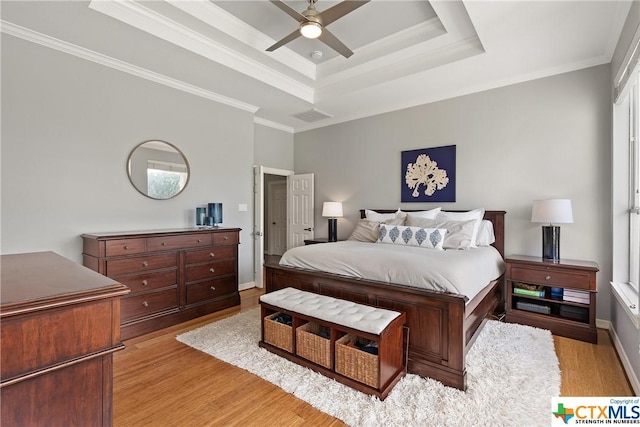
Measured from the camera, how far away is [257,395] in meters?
2.08

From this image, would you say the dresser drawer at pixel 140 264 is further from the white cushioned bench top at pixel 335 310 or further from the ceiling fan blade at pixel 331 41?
the ceiling fan blade at pixel 331 41

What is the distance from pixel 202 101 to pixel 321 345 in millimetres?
3593

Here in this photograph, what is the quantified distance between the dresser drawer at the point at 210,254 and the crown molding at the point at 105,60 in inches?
83.9

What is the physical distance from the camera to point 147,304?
3172mm

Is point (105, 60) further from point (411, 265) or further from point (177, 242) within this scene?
point (411, 265)

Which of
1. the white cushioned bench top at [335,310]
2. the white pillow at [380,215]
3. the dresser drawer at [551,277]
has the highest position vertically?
the white pillow at [380,215]

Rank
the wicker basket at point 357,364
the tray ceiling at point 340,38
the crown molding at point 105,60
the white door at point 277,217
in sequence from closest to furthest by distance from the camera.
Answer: the wicker basket at point 357,364, the tray ceiling at point 340,38, the crown molding at point 105,60, the white door at point 277,217

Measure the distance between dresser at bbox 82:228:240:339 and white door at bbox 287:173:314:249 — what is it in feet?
6.32

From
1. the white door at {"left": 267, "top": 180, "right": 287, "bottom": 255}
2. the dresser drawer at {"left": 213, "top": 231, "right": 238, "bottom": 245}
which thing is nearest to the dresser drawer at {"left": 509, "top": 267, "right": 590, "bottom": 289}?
the dresser drawer at {"left": 213, "top": 231, "right": 238, "bottom": 245}

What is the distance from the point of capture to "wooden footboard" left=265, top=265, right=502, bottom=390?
2125 mm

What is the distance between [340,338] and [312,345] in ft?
0.77

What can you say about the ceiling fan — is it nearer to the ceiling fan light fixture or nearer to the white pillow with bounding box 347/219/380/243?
the ceiling fan light fixture

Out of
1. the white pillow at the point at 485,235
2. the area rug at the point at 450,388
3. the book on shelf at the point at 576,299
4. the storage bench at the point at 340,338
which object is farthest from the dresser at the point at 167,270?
the book on shelf at the point at 576,299

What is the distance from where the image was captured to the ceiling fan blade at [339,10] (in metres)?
2.24
